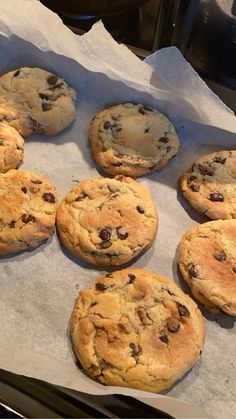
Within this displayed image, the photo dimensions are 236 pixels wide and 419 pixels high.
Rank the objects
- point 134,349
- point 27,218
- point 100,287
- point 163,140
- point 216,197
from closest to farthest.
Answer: point 134,349
point 100,287
point 27,218
point 216,197
point 163,140

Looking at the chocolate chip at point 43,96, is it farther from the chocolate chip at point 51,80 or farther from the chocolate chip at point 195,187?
the chocolate chip at point 195,187

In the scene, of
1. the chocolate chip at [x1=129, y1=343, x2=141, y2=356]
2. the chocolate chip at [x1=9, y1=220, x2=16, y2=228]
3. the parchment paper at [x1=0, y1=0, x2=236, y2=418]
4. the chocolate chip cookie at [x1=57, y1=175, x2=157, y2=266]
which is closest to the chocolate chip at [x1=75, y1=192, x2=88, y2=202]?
the chocolate chip cookie at [x1=57, y1=175, x2=157, y2=266]

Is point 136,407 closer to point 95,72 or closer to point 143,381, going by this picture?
point 143,381

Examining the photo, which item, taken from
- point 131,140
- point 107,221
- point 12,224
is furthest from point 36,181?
point 131,140

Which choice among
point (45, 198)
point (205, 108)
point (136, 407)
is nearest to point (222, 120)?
point (205, 108)

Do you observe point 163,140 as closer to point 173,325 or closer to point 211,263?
point 211,263

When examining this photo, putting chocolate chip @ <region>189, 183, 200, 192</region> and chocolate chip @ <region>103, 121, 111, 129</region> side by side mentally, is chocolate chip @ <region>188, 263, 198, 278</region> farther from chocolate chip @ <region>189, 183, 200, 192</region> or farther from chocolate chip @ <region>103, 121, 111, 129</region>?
chocolate chip @ <region>103, 121, 111, 129</region>
